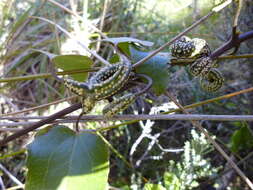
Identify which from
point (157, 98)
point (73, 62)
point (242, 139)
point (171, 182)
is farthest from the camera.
→ point (157, 98)

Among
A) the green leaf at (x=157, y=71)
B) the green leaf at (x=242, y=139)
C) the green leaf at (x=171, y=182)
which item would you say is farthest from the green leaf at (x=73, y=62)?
the green leaf at (x=242, y=139)

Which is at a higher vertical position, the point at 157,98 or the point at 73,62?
the point at 73,62

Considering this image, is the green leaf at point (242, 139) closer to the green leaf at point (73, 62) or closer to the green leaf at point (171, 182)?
the green leaf at point (171, 182)

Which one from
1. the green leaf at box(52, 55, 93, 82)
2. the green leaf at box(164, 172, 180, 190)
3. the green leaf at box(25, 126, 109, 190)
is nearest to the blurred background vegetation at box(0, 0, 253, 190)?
the green leaf at box(164, 172, 180, 190)

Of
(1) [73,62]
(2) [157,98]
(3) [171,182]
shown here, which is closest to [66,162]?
(1) [73,62]

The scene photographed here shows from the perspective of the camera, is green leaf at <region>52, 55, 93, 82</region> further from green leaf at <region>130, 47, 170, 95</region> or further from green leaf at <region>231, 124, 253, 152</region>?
green leaf at <region>231, 124, 253, 152</region>

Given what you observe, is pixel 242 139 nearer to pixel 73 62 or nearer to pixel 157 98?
pixel 157 98
